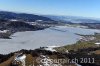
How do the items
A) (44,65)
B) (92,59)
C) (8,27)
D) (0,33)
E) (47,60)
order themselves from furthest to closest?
(8,27)
(0,33)
(92,59)
(47,60)
(44,65)

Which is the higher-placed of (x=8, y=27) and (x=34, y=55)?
(x=34, y=55)

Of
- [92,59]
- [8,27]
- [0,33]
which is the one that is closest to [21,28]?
[8,27]

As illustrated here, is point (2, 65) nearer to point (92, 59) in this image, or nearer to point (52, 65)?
point (52, 65)

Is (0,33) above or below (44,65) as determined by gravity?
below

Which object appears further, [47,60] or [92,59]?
[92,59]

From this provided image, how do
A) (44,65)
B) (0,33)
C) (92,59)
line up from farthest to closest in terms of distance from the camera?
(0,33) → (92,59) → (44,65)

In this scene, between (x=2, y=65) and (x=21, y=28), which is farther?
(x=21, y=28)

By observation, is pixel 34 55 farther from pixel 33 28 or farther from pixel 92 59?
pixel 33 28

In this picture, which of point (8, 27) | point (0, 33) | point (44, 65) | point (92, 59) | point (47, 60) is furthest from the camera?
point (8, 27)

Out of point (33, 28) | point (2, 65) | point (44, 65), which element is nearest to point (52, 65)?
point (44, 65)

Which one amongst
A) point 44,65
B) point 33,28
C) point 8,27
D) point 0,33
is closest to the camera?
point 44,65
